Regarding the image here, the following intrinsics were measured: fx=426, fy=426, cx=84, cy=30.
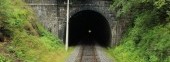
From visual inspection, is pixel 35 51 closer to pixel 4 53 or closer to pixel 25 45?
pixel 25 45

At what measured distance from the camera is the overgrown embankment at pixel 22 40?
20109 mm

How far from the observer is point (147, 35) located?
80.4 ft

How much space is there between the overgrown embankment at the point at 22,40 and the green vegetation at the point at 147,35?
423cm

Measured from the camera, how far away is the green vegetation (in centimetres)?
2086

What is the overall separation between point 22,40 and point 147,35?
283 inches

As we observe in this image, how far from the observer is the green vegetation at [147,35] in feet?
68.4

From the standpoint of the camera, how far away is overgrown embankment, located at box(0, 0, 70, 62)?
2011 centimetres

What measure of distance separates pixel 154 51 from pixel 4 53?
25.2 ft

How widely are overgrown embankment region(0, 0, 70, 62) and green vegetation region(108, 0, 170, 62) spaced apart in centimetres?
423

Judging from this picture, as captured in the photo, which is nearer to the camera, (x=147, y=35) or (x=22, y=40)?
(x=22, y=40)

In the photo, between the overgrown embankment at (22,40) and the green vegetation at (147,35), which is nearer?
the overgrown embankment at (22,40)

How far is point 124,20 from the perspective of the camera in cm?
3266

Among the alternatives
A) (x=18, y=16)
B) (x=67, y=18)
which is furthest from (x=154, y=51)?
(x=67, y=18)

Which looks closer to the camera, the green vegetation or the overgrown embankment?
the overgrown embankment
